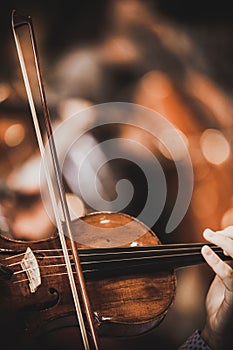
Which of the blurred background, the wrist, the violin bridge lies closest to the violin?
the violin bridge

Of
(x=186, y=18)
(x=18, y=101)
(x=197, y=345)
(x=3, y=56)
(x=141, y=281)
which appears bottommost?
(x=197, y=345)

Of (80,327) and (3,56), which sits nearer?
(80,327)

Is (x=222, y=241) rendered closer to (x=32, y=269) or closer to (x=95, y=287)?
(x=95, y=287)

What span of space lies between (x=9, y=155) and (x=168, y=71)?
22.8 inches

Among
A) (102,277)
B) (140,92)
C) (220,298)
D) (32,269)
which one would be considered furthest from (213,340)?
(140,92)

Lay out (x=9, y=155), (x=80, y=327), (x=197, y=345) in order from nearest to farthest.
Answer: (x=80, y=327), (x=197, y=345), (x=9, y=155)

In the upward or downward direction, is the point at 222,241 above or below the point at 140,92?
below

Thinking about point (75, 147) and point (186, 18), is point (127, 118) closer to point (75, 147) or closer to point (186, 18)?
point (75, 147)

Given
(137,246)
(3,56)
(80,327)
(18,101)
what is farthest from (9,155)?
(80,327)

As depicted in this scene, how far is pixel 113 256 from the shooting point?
31.9 inches

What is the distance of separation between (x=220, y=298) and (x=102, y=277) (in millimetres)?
339

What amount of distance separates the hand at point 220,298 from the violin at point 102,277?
0.10 feet

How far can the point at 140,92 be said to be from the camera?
141 centimetres

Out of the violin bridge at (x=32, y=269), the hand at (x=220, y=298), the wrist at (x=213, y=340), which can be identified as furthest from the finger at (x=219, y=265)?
the violin bridge at (x=32, y=269)
